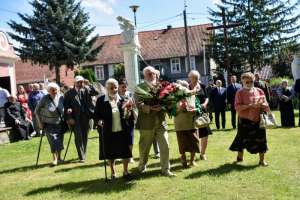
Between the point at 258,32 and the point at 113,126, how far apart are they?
3523cm

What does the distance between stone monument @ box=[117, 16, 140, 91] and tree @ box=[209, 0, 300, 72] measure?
25.2 metres

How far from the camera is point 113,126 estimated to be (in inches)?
341

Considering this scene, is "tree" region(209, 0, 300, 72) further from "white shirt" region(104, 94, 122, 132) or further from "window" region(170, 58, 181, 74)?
"white shirt" region(104, 94, 122, 132)

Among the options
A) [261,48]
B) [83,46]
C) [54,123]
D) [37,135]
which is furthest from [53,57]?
[54,123]

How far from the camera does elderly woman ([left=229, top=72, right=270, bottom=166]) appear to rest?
9023 millimetres

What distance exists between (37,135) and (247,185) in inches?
452

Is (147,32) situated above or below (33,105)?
above

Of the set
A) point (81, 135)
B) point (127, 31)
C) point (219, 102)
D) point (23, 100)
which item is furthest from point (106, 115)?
point (23, 100)

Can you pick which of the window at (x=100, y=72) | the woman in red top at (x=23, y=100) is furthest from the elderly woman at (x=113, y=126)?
the window at (x=100, y=72)

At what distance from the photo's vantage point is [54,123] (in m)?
10.9

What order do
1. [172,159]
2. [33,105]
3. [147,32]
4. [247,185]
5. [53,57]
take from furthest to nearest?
1. [147,32]
2. [53,57]
3. [33,105]
4. [172,159]
5. [247,185]

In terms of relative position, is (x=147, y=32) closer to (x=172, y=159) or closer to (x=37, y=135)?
(x=37, y=135)

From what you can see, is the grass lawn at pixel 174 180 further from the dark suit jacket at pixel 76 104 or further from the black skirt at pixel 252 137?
the dark suit jacket at pixel 76 104

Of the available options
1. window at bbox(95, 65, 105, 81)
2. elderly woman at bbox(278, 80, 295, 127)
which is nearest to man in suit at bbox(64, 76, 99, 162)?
elderly woman at bbox(278, 80, 295, 127)
